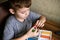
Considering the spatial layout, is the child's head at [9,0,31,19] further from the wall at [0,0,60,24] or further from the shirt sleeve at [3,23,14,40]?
the wall at [0,0,60,24]

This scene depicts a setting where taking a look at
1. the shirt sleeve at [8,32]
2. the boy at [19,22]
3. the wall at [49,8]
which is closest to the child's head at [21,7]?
the boy at [19,22]

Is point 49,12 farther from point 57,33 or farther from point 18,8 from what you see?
point 18,8

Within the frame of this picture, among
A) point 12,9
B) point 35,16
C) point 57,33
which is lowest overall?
point 57,33

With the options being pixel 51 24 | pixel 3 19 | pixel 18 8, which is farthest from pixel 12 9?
pixel 51 24

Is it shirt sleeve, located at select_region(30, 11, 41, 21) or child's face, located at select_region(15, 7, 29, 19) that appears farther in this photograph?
shirt sleeve, located at select_region(30, 11, 41, 21)

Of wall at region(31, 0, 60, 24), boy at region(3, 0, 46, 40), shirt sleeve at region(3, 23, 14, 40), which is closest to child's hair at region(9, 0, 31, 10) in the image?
boy at region(3, 0, 46, 40)

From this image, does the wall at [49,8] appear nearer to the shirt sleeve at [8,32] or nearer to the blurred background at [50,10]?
the blurred background at [50,10]

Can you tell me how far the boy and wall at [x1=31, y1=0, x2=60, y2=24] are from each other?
19 centimetres

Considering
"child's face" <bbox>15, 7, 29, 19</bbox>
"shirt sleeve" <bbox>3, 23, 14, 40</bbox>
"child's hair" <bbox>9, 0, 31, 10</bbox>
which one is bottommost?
"shirt sleeve" <bbox>3, 23, 14, 40</bbox>

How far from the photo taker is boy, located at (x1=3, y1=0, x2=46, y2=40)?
1.21 metres

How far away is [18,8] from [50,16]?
473 millimetres

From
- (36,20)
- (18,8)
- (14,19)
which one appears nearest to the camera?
(18,8)

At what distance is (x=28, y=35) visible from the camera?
124cm

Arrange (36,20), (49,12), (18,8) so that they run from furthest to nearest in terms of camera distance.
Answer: (49,12), (36,20), (18,8)
